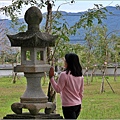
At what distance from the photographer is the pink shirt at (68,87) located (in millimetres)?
4391

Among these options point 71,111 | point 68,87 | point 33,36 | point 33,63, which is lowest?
point 71,111

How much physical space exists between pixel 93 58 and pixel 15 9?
60.0ft

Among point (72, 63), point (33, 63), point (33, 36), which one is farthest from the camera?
point (33, 63)

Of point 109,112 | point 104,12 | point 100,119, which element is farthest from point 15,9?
point 109,112

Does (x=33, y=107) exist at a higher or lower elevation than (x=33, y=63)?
lower

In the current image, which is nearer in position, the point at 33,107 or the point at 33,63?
the point at 33,107

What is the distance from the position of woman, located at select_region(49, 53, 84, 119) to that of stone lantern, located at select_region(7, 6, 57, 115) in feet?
0.82

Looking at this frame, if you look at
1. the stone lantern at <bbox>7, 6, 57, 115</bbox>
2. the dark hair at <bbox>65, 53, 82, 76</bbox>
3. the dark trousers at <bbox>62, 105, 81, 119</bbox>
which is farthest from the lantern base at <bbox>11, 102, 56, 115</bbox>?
the dark hair at <bbox>65, 53, 82, 76</bbox>

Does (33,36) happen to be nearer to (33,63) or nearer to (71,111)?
(33,63)

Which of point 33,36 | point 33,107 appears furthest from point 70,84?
point 33,36

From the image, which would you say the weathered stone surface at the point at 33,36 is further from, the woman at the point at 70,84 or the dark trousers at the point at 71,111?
the dark trousers at the point at 71,111

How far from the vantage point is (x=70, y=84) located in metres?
4.42

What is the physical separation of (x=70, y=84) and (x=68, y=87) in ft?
0.14

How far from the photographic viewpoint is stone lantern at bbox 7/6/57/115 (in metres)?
4.59
